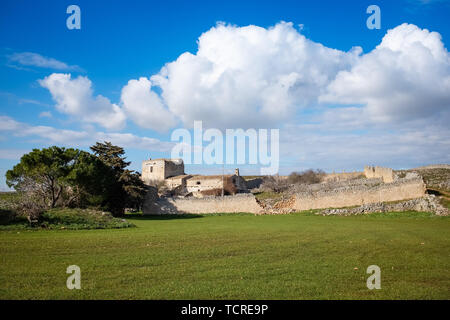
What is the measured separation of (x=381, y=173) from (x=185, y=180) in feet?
A: 141

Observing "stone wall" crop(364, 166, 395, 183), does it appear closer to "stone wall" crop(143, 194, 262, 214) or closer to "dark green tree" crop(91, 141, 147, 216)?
"stone wall" crop(143, 194, 262, 214)

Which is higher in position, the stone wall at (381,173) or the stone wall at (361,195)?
the stone wall at (381,173)

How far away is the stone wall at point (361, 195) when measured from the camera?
3056 cm

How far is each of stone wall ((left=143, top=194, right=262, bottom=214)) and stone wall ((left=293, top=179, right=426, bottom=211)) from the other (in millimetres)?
6172

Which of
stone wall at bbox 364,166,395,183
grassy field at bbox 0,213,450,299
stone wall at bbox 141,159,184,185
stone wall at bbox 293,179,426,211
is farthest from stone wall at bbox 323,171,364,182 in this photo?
grassy field at bbox 0,213,450,299

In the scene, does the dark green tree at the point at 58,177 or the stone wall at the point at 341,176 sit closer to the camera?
the dark green tree at the point at 58,177

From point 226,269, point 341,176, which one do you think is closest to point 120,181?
point 226,269

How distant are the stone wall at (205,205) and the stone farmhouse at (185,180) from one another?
783 inches

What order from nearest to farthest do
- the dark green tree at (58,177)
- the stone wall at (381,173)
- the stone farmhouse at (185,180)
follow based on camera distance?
the dark green tree at (58,177)
the stone wall at (381,173)
the stone farmhouse at (185,180)

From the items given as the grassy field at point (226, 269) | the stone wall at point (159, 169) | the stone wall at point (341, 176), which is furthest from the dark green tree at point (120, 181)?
the stone wall at point (341, 176)

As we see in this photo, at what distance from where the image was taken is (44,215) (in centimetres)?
2067

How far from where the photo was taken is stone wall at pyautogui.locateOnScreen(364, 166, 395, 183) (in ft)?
138

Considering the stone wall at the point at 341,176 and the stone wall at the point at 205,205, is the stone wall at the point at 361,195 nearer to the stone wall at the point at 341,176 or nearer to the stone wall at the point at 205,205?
the stone wall at the point at 205,205
